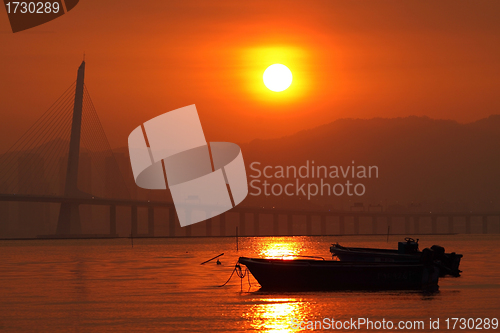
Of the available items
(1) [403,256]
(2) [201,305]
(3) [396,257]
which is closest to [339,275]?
(2) [201,305]

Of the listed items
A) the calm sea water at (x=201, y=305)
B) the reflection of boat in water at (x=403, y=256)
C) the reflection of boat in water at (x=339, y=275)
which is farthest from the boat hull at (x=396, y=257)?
the reflection of boat in water at (x=339, y=275)

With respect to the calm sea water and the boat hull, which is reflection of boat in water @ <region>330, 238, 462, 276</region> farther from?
the calm sea water

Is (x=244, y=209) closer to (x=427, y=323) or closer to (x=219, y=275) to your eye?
(x=219, y=275)

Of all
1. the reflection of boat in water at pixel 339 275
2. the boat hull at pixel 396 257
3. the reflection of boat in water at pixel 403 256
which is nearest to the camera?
the reflection of boat in water at pixel 339 275

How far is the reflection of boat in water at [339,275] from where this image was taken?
3841 cm

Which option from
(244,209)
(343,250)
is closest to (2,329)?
Answer: (343,250)

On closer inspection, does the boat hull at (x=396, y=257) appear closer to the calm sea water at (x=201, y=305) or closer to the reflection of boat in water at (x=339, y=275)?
the calm sea water at (x=201, y=305)

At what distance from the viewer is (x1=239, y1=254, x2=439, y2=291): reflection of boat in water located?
38.4 meters

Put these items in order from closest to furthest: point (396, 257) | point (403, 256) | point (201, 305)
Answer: point (201, 305)
point (403, 256)
point (396, 257)

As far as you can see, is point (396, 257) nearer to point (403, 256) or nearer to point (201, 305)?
point (403, 256)

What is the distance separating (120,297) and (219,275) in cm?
1603

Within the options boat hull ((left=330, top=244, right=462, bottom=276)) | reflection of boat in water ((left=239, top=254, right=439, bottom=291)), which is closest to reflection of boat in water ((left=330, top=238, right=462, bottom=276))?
boat hull ((left=330, top=244, right=462, bottom=276))

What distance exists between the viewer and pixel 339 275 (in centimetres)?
3856

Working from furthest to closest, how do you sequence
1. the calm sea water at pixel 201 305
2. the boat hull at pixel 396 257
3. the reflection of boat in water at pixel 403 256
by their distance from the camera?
the reflection of boat in water at pixel 403 256, the boat hull at pixel 396 257, the calm sea water at pixel 201 305
